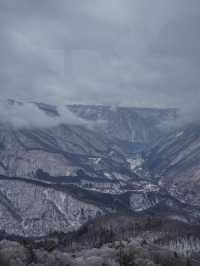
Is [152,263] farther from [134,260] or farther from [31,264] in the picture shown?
[31,264]

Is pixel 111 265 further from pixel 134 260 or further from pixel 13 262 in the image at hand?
pixel 13 262

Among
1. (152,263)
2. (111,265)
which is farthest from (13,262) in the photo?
(152,263)

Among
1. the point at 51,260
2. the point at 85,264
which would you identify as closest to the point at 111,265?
the point at 85,264

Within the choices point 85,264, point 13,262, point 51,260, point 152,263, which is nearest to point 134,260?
point 152,263

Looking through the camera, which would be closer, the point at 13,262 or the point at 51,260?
the point at 13,262

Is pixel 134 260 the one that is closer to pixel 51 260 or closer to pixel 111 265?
pixel 111 265

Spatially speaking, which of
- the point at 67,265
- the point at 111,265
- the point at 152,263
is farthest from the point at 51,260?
the point at 152,263

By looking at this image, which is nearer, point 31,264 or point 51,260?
point 31,264
